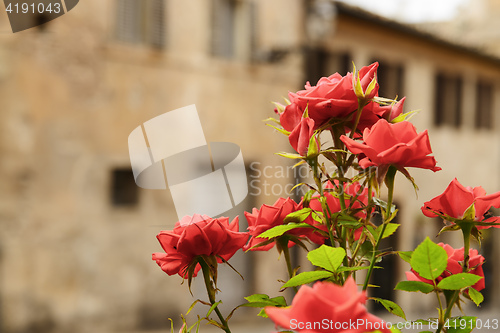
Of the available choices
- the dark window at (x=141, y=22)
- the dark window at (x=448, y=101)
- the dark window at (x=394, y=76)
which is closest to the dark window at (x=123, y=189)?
the dark window at (x=141, y=22)

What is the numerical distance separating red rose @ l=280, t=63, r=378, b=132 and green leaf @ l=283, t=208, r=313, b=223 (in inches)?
4.7

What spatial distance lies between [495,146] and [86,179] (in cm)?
882

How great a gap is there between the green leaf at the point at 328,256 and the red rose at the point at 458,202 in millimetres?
166

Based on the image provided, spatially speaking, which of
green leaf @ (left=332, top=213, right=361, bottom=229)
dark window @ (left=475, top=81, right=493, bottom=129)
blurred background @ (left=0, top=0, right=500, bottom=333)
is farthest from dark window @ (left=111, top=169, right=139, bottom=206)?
dark window @ (left=475, top=81, right=493, bottom=129)

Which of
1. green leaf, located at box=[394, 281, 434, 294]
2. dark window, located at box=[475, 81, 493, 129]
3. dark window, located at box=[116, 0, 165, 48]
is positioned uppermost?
dark window, located at box=[116, 0, 165, 48]

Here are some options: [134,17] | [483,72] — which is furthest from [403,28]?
[134,17]

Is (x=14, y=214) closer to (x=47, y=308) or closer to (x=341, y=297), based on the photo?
(x=47, y=308)

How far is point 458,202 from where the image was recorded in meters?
0.88

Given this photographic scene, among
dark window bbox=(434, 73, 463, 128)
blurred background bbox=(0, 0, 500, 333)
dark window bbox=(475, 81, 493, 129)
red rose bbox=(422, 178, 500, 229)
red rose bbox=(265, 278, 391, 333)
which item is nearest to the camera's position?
red rose bbox=(265, 278, 391, 333)

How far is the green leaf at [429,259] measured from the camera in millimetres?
778

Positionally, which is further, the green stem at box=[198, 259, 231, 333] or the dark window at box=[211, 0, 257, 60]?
the dark window at box=[211, 0, 257, 60]

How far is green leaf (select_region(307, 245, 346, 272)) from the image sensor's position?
773 millimetres

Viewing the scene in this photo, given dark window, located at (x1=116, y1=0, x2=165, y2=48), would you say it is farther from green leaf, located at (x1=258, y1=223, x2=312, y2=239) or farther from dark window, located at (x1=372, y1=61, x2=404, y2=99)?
green leaf, located at (x1=258, y1=223, x2=312, y2=239)

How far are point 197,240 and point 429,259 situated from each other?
0.98 ft
